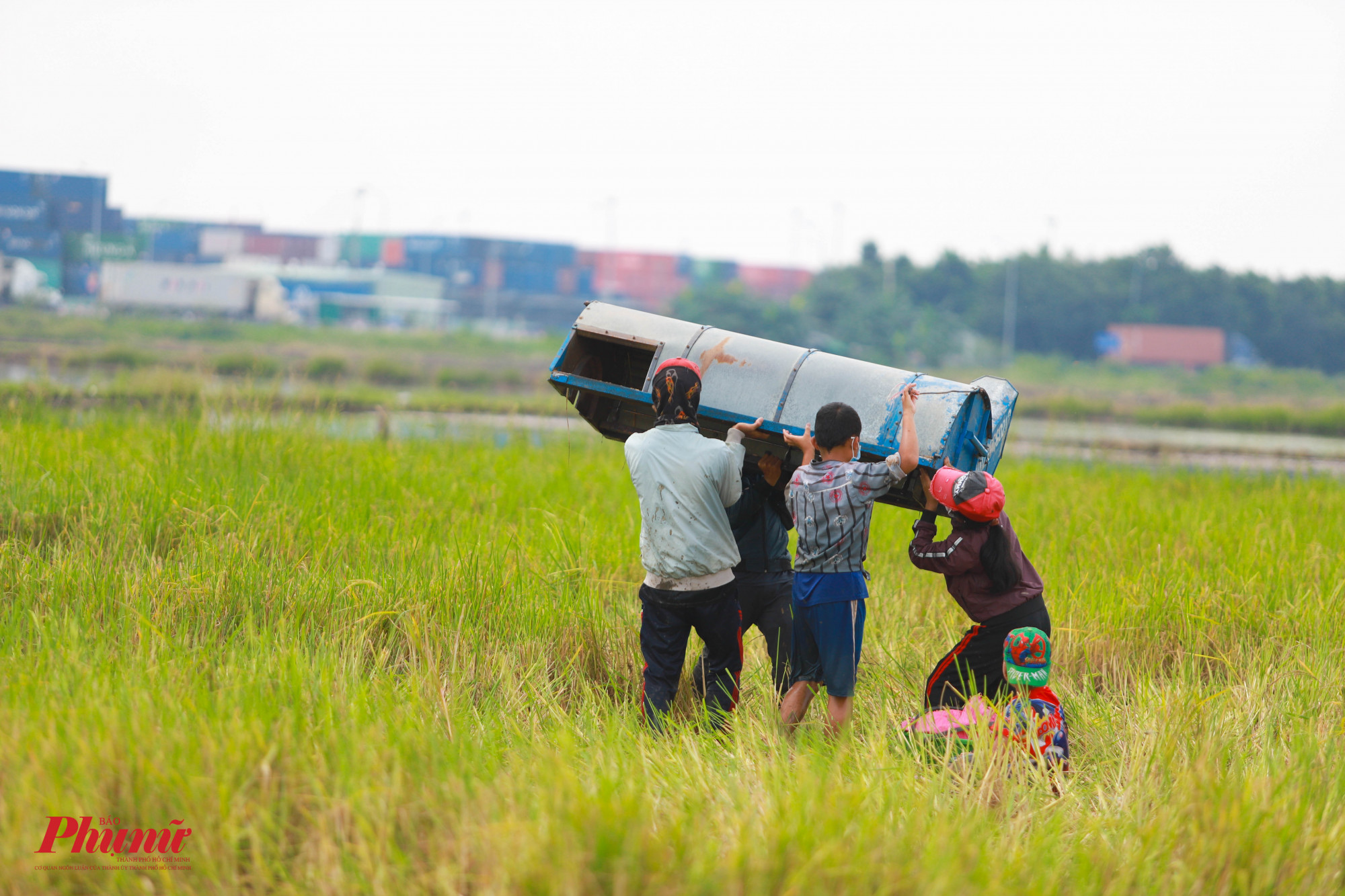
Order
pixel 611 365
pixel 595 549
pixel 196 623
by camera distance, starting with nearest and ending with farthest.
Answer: pixel 196 623 < pixel 611 365 < pixel 595 549

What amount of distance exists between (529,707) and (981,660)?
211cm

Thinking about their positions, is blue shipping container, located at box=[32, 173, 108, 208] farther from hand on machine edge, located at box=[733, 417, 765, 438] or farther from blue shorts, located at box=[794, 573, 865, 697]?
blue shorts, located at box=[794, 573, 865, 697]

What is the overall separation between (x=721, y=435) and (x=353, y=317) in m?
74.5

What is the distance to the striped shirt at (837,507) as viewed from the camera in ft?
12.7

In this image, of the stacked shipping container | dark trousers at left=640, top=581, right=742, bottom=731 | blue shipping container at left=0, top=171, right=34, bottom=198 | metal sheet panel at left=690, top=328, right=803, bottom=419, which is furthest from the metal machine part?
blue shipping container at left=0, top=171, right=34, bottom=198

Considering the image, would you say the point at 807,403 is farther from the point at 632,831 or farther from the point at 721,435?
the point at 632,831

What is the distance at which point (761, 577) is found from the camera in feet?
14.7

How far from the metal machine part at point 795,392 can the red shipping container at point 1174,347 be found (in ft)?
202

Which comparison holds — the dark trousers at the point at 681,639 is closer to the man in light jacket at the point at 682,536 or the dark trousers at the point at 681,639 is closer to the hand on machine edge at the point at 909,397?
the man in light jacket at the point at 682,536

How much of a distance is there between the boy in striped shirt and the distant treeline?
48654 millimetres

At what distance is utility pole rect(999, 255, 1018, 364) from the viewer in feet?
195

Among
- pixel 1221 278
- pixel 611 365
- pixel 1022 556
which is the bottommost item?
pixel 1022 556

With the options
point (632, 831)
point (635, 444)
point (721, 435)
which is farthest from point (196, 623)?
point (632, 831)

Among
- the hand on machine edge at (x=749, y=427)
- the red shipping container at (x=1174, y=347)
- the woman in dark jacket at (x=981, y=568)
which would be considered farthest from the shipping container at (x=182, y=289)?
the woman in dark jacket at (x=981, y=568)
